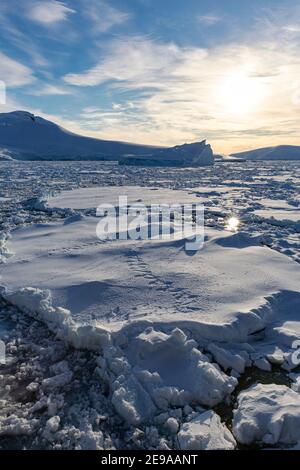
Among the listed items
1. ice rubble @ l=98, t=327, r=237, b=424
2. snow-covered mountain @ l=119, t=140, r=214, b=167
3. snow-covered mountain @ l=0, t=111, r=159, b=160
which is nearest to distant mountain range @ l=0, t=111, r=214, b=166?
snow-covered mountain @ l=0, t=111, r=159, b=160

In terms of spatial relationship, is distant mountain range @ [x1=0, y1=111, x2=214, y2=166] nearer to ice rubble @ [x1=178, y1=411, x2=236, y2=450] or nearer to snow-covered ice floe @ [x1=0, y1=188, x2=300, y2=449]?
snow-covered ice floe @ [x1=0, y1=188, x2=300, y2=449]

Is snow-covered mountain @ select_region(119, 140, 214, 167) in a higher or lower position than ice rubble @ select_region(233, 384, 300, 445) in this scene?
higher

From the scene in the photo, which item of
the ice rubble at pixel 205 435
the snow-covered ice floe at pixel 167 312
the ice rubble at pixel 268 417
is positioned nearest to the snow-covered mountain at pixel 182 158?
the snow-covered ice floe at pixel 167 312

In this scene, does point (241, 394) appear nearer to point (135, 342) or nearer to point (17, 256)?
point (135, 342)

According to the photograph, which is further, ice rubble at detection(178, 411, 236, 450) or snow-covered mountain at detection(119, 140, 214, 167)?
snow-covered mountain at detection(119, 140, 214, 167)

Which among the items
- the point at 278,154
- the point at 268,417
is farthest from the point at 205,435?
the point at 278,154
